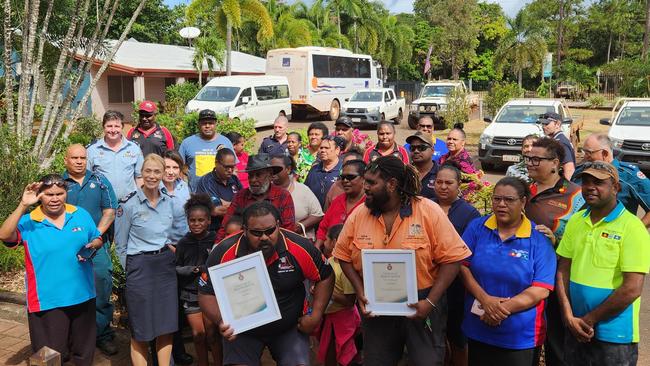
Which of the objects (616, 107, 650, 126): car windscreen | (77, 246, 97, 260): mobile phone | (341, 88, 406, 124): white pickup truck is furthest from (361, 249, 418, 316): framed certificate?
(341, 88, 406, 124): white pickup truck

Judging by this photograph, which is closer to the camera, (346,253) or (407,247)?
(407,247)

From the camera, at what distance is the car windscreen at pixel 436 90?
80.7 feet

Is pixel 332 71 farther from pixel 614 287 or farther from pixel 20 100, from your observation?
pixel 614 287

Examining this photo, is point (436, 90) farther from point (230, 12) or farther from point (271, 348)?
point (271, 348)

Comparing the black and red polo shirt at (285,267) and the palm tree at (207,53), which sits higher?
the palm tree at (207,53)

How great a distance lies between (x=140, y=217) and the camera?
467 cm

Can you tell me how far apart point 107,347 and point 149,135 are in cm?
262

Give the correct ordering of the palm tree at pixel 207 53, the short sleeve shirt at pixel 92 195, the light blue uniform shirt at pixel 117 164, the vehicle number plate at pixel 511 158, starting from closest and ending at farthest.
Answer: the short sleeve shirt at pixel 92 195 → the light blue uniform shirt at pixel 117 164 → the vehicle number plate at pixel 511 158 → the palm tree at pixel 207 53

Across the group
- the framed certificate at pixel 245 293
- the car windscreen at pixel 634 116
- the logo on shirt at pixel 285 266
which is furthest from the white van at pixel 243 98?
the framed certificate at pixel 245 293

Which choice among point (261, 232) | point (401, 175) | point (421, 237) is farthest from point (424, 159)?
point (261, 232)

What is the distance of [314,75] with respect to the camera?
28.0 metres

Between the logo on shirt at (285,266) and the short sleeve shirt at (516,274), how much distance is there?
3.76ft

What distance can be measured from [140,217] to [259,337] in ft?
5.13

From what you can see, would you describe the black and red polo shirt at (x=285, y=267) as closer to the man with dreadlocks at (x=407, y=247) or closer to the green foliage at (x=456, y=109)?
the man with dreadlocks at (x=407, y=247)
